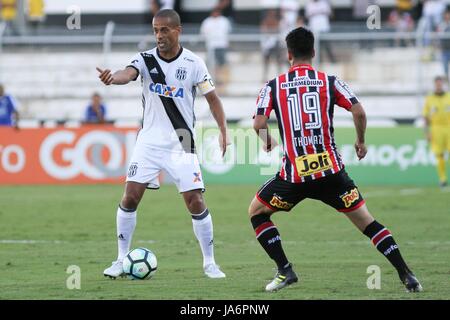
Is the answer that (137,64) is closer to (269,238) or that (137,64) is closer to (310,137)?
(310,137)

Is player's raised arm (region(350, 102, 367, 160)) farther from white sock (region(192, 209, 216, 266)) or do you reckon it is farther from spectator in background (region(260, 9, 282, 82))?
spectator in background (region(260, 9, 282, 82))

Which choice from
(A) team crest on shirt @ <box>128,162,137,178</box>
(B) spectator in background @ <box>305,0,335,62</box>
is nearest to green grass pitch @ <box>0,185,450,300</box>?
(A) team crest on shirt @ <box>128,162,137,178</box>

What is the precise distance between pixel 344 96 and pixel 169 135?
1962 millimetres

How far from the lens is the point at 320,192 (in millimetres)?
9039

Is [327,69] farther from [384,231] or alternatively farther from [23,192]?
Result: [384,231]

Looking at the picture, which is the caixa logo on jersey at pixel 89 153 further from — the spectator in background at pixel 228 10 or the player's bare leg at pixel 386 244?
the player's bare leg at pixel 386 244

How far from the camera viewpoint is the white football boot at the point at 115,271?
9977mm

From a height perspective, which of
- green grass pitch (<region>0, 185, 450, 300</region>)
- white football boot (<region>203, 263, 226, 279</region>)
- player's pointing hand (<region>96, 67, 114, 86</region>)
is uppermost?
player's pointing hand (<region>96, 67, 114, 86</region>)

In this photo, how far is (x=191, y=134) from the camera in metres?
10.1

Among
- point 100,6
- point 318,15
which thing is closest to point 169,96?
point 318,15

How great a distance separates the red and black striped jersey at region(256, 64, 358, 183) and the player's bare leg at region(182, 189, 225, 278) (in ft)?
4.40

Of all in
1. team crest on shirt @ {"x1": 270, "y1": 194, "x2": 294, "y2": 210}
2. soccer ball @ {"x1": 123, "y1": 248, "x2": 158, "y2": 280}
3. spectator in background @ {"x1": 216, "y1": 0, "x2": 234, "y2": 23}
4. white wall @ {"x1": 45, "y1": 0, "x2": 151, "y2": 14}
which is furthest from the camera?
white wall @ {"x1": 45, "y1": 0, "x2": 151, "y2": 14}

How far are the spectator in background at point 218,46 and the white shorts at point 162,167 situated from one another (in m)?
14.8

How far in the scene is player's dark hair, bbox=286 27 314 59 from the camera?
900 cm
